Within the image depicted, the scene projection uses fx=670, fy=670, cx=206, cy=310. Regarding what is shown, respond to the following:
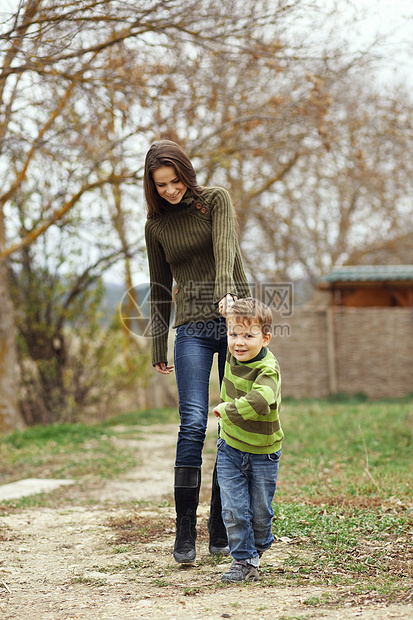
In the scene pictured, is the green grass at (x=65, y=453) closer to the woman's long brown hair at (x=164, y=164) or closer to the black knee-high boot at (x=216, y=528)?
the black knee-high boot at (x=216, y=528)

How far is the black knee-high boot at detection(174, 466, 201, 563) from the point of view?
2975 millimetres

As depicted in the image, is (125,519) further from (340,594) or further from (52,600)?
(340,594)

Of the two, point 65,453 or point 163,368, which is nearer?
point 163,368

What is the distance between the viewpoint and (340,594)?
254 cm

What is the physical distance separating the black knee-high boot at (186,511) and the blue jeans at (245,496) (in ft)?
0.91

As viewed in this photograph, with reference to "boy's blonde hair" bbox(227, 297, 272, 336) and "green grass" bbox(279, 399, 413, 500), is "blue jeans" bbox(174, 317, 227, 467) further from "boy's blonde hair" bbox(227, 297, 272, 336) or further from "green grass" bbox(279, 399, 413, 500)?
"green grass" bbox(279, 399, 413, 500)

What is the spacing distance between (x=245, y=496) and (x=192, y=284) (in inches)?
39.4

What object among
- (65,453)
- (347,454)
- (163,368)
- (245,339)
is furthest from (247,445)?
(65,453)

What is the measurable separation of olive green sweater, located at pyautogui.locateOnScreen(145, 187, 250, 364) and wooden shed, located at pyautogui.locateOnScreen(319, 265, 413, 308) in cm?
1180

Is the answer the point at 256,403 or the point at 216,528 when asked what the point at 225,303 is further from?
the point at 216,528

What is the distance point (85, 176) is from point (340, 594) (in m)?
6.82

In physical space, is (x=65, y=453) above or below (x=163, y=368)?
below

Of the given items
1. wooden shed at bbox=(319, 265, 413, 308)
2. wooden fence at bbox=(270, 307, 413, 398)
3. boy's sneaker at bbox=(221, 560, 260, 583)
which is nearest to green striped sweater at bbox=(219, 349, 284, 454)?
boy's sneaker at bbox=(221, 560, 260, 583)

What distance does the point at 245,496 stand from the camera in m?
2.80
